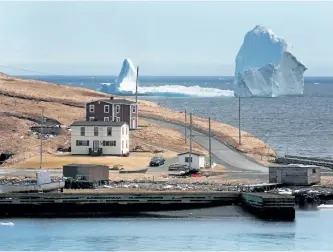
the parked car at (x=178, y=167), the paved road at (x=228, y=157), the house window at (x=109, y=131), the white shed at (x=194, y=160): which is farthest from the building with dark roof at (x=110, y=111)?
the parked car at (x=178, y=167)

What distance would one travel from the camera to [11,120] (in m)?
92.0

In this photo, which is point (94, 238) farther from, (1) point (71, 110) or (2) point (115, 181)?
(1) point (71, 110)

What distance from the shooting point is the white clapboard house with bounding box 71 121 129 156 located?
7881cm

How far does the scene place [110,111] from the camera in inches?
3440

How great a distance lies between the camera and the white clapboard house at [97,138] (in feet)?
259

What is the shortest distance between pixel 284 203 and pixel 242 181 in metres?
10.1

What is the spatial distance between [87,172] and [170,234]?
13.6 metres

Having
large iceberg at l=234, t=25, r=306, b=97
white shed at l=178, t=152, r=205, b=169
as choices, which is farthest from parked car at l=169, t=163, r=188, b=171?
large iceberg at l=234, t=25, r=306, b=97

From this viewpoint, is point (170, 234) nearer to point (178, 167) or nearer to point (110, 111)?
point (178, 167)

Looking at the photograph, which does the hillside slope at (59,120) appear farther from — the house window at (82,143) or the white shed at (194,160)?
the white shed at (194,160)

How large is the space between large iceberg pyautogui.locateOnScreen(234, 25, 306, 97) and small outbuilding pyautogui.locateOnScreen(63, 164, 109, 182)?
9524 cm

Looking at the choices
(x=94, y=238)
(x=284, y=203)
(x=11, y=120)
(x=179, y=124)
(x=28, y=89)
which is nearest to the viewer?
(x=94, y=238)

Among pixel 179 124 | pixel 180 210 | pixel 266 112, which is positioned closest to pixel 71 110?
pixel 179 124

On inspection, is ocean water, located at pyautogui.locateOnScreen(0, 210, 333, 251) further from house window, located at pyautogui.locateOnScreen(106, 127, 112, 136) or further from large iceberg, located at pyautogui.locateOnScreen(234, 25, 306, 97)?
large iceberg, located at pyautogui.locateOnScreen(234, 25, 306, 97)
